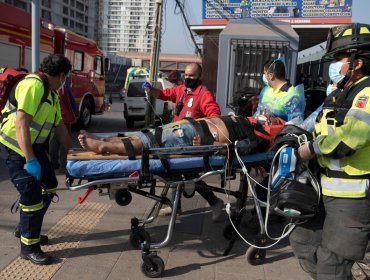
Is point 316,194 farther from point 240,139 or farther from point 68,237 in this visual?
point 68,237

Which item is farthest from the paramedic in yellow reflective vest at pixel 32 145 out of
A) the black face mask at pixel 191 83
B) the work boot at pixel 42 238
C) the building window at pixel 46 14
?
the building window at pixel 46 14

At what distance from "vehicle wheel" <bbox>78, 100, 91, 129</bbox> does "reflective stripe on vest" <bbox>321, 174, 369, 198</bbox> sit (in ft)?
32.9

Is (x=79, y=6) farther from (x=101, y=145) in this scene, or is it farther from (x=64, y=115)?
(x=101, y=145)

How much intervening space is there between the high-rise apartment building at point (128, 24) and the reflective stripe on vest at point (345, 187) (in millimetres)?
11121

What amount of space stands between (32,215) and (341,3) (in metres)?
12.3

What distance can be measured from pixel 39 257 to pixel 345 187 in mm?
2528

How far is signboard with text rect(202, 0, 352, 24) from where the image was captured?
1198 centimetres

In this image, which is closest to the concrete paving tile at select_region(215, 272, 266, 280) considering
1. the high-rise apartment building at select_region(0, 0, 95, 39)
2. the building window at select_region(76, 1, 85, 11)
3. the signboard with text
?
the signboard with text

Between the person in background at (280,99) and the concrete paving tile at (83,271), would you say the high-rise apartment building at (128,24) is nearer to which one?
the person in background at (280,99)

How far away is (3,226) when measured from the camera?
4.07 metres

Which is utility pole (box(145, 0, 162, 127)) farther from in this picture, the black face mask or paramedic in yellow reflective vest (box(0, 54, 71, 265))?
paramedic in yellow reflective vest (box(0, 54, 71, 265))

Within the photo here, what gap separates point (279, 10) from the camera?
12242mm

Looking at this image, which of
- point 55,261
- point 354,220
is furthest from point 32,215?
point 354,220

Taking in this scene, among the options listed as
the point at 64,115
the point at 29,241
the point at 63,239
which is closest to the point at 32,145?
the point at 29,241
